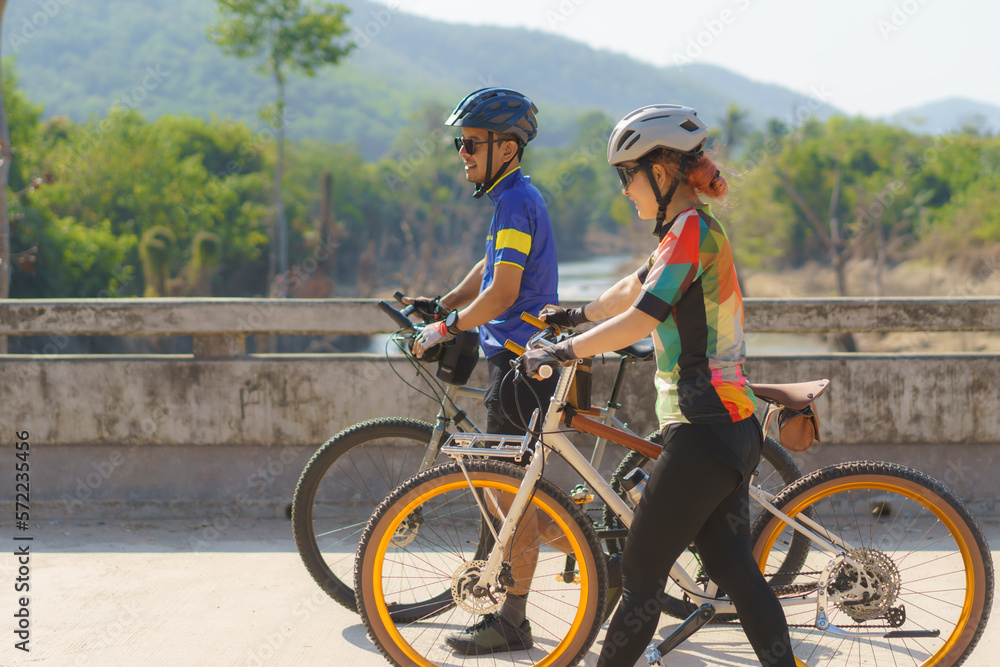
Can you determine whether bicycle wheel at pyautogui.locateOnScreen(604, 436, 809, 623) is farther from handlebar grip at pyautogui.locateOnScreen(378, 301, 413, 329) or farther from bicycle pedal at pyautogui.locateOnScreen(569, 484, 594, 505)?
handlebar grip at pyautogui.locateOnScreen(378, 301, 413, 329)

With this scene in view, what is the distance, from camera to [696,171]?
271cm

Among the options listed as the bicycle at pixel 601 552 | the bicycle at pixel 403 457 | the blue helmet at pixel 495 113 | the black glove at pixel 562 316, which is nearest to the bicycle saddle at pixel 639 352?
the bicycle at pixel 403 457

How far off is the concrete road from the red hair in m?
1.80

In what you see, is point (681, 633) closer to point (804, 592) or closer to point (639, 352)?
point (804, 592)

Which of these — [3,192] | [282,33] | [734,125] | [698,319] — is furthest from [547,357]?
[734,125]

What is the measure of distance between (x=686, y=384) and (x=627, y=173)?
2.23ft

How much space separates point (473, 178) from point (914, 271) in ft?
241

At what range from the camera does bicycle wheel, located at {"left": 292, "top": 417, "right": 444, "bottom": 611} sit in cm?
372

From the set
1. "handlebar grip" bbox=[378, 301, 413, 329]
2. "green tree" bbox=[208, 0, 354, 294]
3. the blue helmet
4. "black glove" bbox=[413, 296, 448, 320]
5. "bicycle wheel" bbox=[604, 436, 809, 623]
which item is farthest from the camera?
"green tree" bbox=[208, 0, 354, 294]

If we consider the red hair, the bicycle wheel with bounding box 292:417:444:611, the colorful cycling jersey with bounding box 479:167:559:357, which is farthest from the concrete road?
the red hair

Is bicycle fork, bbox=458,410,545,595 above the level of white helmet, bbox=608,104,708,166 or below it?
below

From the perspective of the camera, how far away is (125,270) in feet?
155

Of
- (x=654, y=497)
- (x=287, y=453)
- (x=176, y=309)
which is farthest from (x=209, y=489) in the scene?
(x=654, y=497)

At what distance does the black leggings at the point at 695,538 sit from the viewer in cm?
268
